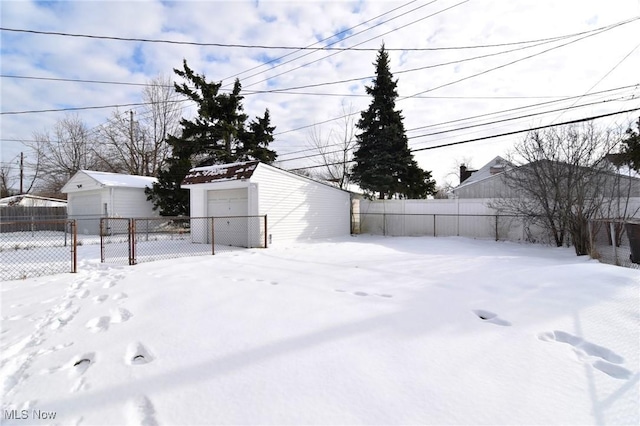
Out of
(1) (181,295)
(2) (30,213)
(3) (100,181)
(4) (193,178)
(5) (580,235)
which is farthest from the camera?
(2) (30,213)

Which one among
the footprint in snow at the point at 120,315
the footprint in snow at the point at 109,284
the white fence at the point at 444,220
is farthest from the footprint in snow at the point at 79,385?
the white fence at the point at 444,220

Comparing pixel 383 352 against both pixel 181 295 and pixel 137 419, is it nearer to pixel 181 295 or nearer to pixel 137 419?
pixel 137 419

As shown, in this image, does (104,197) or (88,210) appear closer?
(104,197)

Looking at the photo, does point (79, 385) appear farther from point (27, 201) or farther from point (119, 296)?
point (27, 201)

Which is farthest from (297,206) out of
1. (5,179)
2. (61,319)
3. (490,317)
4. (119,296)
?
(5,179)

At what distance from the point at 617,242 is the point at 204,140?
71.0ft

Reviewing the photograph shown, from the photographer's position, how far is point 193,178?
13.7 m

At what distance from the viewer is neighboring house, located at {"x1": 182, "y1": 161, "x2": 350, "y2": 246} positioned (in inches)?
481

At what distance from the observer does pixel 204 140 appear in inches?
843

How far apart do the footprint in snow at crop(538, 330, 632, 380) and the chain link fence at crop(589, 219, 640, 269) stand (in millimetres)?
6266

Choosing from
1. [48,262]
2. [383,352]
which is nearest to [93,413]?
[383,352]

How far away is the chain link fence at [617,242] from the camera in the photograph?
834 cm

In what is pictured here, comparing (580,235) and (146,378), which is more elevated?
(580,235)

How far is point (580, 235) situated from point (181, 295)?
1180cm
